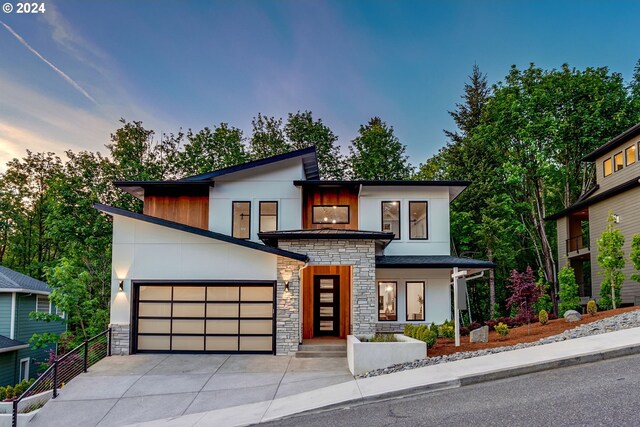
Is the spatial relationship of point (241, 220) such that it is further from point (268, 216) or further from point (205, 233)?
point (205, 233)

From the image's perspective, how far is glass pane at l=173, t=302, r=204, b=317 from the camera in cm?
1381

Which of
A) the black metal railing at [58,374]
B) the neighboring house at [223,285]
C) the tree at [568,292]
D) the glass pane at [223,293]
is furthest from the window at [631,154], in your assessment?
the black metal railing at [58,374]

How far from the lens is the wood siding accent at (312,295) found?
16.0 m

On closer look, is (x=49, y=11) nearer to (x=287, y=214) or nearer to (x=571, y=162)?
(x=287, y=214)

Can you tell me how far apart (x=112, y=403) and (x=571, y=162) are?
86.2ft

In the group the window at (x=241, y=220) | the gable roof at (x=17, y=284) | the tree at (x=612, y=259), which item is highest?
the window at (x=241, y=220)

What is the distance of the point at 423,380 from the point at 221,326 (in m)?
7.24

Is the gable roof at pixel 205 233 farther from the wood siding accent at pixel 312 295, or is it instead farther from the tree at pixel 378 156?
the tree at pixel 378 156

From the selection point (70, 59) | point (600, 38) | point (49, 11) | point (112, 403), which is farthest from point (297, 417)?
point (600, 38)

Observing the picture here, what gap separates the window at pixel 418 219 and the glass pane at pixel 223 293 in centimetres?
736

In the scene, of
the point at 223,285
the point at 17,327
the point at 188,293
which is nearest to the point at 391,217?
the point at 223,285

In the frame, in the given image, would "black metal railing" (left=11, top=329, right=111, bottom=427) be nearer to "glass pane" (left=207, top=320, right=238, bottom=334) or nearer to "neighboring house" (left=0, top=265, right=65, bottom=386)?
"glass pane" (left=207, top=320, right=238, bottom=334)

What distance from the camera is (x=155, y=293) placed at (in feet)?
45.3

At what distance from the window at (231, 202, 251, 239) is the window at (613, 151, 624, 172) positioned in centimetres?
1642
